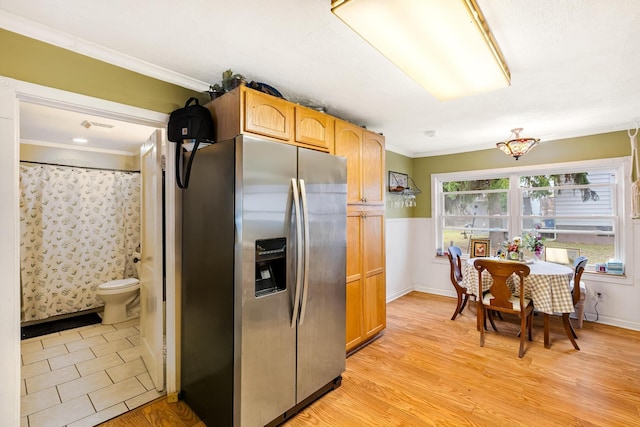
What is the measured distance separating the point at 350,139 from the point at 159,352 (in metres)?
2.37

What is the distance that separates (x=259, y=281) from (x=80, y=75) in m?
1.66

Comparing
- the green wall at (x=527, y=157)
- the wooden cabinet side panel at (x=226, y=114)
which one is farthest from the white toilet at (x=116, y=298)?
the green wall at (x=527, y=157)

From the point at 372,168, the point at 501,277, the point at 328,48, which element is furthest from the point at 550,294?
the point at 328,48

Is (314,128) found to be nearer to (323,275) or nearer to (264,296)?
(323,275)

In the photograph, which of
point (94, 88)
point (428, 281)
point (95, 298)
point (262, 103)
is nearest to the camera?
point (94, 88)

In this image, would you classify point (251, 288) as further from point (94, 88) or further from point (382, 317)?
point (382, 317)

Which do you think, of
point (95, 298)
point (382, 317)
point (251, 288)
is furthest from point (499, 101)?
point (95, 298)

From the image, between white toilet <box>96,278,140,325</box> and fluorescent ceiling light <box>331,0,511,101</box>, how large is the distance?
3.87m

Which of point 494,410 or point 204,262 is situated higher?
point 204,262

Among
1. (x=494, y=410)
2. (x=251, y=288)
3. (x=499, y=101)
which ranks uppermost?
(x=499, y=101)

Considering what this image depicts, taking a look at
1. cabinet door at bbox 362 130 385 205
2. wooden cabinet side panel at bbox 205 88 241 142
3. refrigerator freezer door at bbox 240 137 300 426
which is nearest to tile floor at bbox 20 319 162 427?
refrigerator freezer door at bbox 240 137 300 426

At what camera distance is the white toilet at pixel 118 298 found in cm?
359

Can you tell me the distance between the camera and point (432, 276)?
5.02 m

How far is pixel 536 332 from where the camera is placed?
344cm
